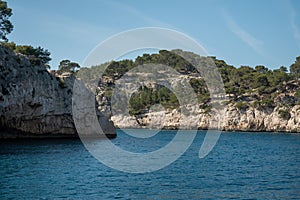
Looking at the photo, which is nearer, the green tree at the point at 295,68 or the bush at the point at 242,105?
the bush at the point at 242,105

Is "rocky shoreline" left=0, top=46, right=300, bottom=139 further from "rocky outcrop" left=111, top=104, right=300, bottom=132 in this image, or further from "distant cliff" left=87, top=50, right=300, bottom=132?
"rocky outcrop" left=111, top=104, right=300, bottom=132

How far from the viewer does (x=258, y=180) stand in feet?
89.5

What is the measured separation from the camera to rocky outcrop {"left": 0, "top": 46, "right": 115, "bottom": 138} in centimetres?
5056

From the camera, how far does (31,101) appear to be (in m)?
53.3

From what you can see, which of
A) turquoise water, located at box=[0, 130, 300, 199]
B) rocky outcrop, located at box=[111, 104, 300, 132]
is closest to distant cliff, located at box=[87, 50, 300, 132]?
rocky outcrop, located at box=[111, 104, 300, 132]

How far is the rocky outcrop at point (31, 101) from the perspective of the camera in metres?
50.6

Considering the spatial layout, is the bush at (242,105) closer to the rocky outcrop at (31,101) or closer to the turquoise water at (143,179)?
the rocky outcrop at (31,101)

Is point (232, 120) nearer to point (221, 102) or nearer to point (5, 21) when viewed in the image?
point (221, 102)

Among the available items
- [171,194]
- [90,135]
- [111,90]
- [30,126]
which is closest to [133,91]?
[111,90]

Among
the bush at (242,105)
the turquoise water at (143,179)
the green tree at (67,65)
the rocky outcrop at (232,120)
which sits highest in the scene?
the green tree at (67,65)

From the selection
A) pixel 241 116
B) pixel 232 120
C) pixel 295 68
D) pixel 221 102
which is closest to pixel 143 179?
pixel 241 116

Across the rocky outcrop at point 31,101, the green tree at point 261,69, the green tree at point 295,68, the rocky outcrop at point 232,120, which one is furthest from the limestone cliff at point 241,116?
the rocky outcrop at point 31,101

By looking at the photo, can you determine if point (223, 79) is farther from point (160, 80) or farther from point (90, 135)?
point (90, 135)

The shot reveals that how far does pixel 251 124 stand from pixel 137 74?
48.2m
